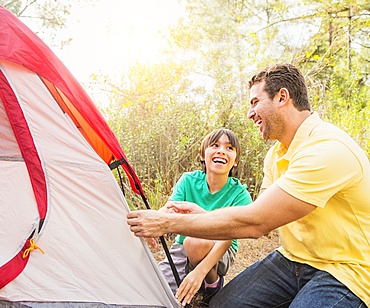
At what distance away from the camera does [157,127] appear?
14.6 feet

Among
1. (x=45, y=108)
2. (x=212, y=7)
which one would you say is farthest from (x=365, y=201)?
(x=212, y=7)

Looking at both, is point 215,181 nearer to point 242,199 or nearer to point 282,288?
point 242,199

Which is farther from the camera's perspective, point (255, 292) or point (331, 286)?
point (255, 292)

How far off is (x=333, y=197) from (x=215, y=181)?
81cm

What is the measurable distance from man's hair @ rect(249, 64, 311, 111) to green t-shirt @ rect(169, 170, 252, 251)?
671mm

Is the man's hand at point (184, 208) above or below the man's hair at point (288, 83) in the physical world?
below

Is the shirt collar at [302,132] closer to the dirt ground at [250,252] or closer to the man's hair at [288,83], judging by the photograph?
the man's hair at [288,83]

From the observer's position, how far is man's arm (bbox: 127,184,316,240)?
1.62 m

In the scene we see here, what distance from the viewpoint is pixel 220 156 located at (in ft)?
7.82

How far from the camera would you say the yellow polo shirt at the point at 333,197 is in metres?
1.61

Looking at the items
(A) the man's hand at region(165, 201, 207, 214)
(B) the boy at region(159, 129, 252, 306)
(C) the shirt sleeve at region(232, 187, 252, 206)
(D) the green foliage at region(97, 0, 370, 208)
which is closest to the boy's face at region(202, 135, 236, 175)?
(B) the boy at region(159, 129, 252, 306)

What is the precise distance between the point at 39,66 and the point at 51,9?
5100mm

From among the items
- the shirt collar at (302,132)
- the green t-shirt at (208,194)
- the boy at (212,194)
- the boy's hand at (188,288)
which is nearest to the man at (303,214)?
the shirt collar at (302,132)

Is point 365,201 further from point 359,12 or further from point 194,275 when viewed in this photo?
point 359,12
